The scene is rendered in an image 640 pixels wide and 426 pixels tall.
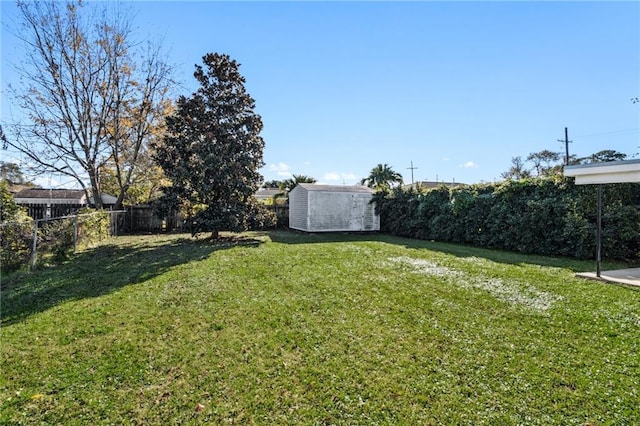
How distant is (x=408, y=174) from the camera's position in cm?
4172

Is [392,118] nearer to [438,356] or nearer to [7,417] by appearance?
[438,356]

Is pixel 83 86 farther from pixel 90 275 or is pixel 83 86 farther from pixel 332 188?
pixel 332 188

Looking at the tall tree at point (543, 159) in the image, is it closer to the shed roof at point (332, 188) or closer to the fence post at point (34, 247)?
the shed roof at point (332, 188)

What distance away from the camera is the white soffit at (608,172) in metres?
5.63

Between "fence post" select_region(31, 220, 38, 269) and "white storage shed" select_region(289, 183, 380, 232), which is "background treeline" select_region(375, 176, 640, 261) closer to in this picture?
"white storage shed" select_region(289, 183, 380, 232)

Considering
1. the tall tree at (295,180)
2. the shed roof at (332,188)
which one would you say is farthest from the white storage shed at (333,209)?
the tall tree at (295,180)

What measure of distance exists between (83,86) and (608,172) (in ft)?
56.5

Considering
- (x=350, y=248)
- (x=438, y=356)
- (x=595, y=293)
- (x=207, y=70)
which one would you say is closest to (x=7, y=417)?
(x=438, y=356)

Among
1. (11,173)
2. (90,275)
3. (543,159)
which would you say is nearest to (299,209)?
(90,275)

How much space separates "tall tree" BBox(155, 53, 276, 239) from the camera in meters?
11.5

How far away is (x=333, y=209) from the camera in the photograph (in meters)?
16.7

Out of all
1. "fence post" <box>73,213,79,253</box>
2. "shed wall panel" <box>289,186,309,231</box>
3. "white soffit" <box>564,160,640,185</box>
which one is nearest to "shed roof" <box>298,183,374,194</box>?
"shed wall panel" <box>289,186,309,231</box>

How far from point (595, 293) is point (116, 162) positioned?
16915 millimetres

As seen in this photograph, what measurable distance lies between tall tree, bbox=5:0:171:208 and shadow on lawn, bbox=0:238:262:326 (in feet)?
20.8
